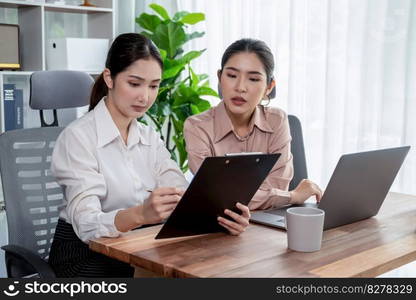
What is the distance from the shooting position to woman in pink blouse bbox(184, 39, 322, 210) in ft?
6.49

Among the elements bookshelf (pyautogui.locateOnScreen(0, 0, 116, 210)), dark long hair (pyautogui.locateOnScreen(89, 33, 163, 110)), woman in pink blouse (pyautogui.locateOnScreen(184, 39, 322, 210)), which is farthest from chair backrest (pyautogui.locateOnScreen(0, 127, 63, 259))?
bookshelf (pyautogui.locateOnScreen(0, 0, 116, 210))

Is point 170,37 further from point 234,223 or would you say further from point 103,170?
point 234,223

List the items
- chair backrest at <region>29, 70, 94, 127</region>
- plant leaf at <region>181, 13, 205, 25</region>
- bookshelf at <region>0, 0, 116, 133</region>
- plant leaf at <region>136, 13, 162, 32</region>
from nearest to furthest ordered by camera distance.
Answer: chair backrest at <region>29, 70, 94, 127</region> < bookshelf at <region>0, 0, 116, 133</region> < plant leaf at <region>181, 13, 205, 25</region> < plant leaf at <region>136, 13, 162, 32</region>

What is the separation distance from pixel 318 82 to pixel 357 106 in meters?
0.29

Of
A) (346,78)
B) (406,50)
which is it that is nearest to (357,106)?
(346,78)

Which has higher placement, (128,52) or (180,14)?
(180,14)

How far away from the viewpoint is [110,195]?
5.65 ft

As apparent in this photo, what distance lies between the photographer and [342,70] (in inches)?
122

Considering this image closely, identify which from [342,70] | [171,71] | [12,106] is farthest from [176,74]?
[342,70]

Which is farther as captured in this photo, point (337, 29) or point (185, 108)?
point (185, 108)

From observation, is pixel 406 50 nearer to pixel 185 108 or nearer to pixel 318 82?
pixel 318 82

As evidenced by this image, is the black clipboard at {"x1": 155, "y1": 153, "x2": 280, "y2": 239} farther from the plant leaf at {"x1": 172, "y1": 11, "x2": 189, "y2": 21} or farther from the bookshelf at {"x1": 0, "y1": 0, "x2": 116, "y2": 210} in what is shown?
the plant leaf at {"x1": 172, "y1": 11, "x2": 189, "y2": 21}

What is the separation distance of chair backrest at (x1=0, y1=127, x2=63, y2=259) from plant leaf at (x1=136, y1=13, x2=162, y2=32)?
201 centimetres

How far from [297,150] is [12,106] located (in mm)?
1814
